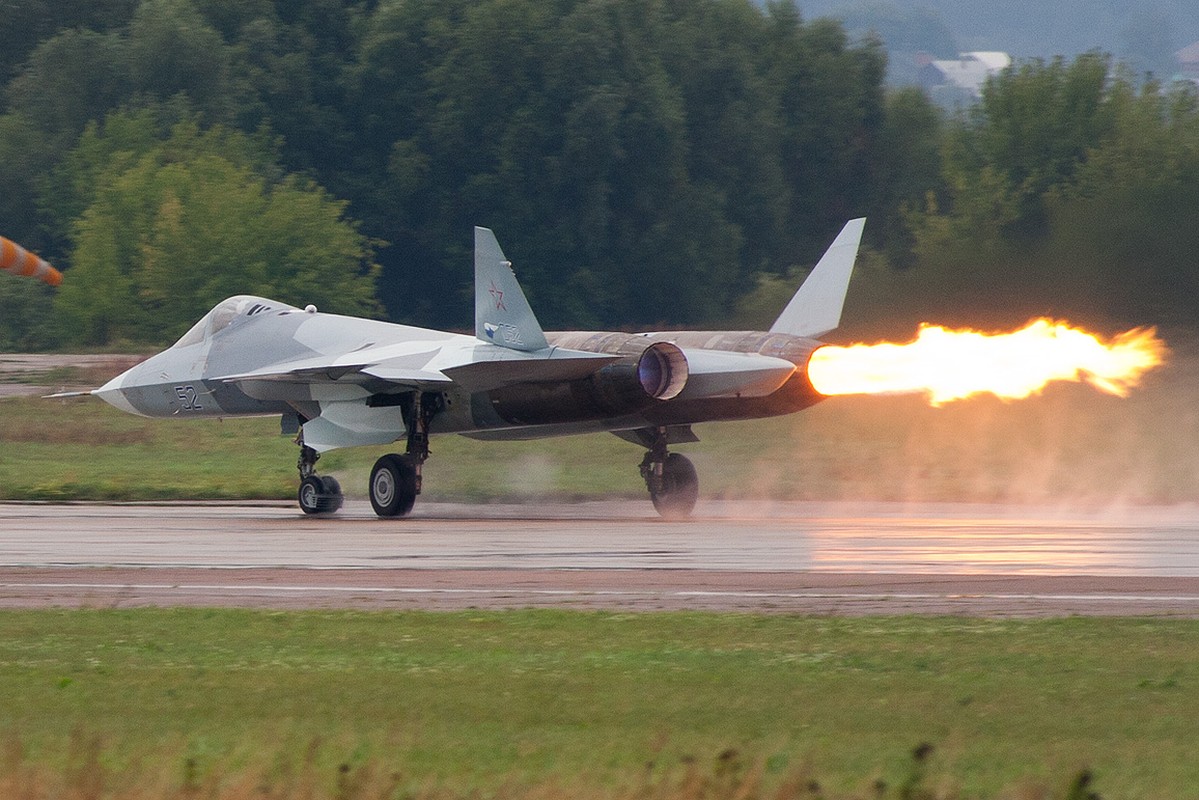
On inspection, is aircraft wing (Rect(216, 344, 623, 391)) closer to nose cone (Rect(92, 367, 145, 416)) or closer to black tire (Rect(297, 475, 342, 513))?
black tire (Rect(297, 475, 342, 513))

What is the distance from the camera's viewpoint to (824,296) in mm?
23688

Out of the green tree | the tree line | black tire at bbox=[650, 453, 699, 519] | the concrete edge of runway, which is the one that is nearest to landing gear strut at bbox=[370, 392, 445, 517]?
black tire at bbox=[650, 453, 699, 519]

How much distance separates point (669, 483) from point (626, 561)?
8.23 meters

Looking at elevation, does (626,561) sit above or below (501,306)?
below

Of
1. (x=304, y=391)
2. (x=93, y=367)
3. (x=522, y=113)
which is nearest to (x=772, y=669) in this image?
(x=304, y=391)

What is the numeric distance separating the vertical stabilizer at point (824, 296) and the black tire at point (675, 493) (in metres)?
2.66

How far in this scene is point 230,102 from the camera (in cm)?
7800

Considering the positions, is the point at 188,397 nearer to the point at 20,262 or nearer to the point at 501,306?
the point at 501,306

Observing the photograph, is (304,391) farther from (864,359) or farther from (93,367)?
(93,367)

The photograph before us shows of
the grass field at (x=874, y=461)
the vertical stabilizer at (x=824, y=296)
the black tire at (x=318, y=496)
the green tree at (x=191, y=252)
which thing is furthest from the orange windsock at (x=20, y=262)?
the green tree at (x=191, y=252)

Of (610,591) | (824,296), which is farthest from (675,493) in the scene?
(610,591)

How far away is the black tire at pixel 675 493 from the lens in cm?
2517

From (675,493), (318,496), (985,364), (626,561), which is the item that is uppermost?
(985,364)

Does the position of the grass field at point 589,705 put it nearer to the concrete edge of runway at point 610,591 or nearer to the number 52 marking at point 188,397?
the concrete edge of runway at point 610,591
